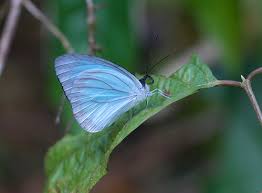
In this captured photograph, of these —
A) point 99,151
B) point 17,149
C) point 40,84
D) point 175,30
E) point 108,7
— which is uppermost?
point 108,7

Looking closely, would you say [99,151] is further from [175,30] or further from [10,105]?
[10,105]

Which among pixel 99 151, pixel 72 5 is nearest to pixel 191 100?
pixel 72 5

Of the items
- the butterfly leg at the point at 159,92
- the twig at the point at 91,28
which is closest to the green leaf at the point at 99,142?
the butterfly leg at the point at 159,92

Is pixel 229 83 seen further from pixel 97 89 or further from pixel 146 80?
pixel 97 89

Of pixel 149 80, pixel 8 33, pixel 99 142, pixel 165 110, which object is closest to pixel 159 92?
pixel 149 80

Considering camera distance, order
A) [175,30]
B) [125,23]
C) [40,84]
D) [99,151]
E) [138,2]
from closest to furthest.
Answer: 1. [99,151]
2. [125,23]
3. [138,2]
4. [175,30]
5. [40,84]

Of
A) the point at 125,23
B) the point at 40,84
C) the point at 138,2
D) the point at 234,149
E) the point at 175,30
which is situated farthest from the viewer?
the point at 40,84
